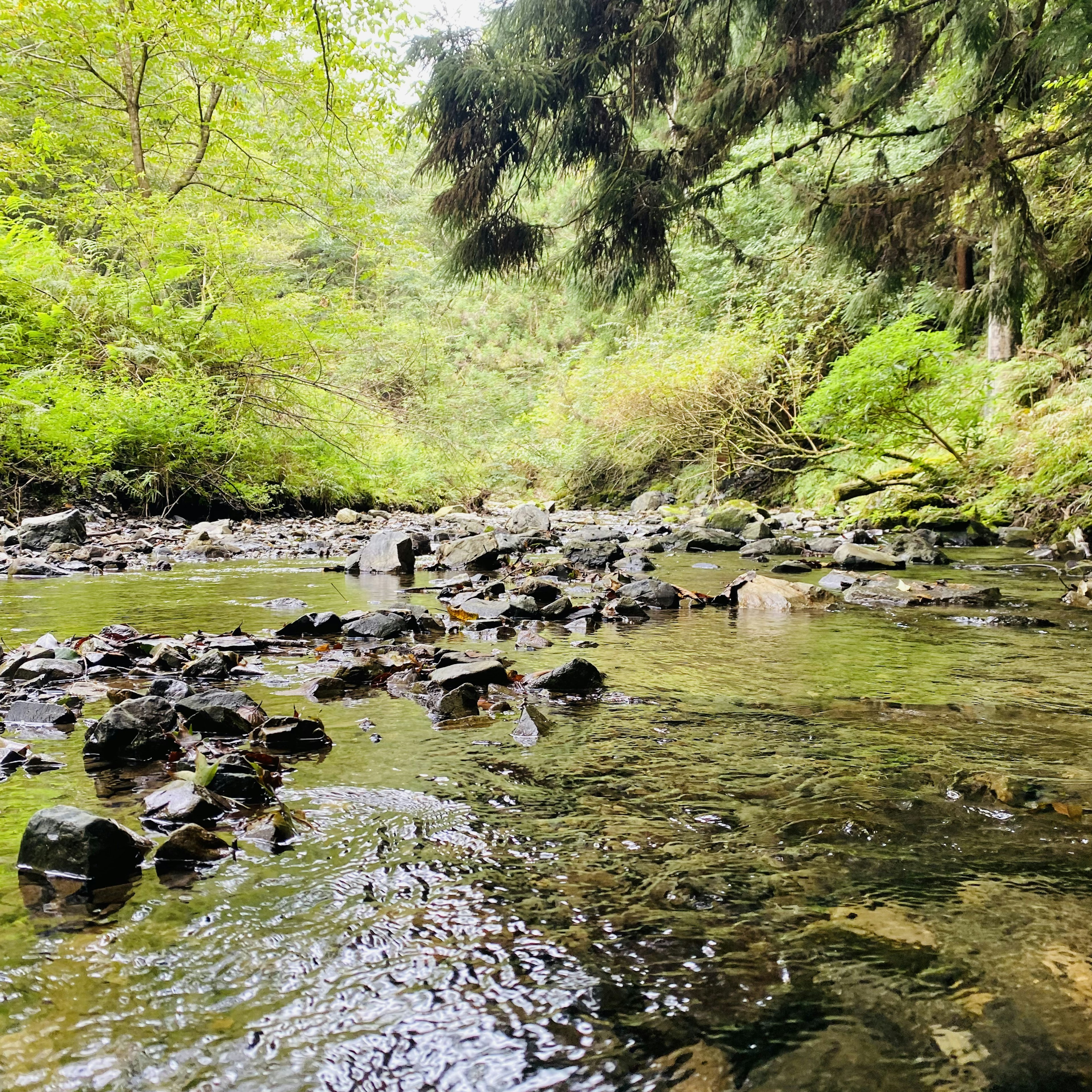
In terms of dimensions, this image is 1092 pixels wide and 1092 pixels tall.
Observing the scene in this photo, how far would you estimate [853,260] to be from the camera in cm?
592

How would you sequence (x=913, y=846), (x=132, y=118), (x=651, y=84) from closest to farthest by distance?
(x=913, y=846), (x=651, y=84), (x=132, y=118)

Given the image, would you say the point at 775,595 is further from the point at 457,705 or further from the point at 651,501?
the point at 651,501

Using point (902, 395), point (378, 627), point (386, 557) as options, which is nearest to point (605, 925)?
point (378, 627)

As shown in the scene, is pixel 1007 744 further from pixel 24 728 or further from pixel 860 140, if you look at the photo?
pixel 860 140

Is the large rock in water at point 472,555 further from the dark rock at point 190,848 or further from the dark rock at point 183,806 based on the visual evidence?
the dark rock at point 190,848

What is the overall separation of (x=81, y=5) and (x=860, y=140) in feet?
30.0

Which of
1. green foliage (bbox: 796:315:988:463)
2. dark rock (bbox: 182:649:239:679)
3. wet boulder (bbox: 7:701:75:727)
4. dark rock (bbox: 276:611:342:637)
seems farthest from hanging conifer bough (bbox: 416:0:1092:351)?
wet boulder (bbox: 7:701:75:727)

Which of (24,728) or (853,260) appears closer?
(24,728)

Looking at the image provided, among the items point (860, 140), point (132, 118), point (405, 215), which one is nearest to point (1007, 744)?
point (860, 140)

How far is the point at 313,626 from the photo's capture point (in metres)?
3.96

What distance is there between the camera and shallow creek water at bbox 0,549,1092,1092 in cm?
95

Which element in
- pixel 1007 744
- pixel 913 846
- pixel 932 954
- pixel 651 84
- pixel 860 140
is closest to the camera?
pixel 932 954

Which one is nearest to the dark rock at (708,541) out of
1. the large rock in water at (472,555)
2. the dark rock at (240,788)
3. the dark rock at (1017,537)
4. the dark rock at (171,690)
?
the large rock in water at (472,555)

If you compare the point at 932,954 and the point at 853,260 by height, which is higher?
the point at 853,260
